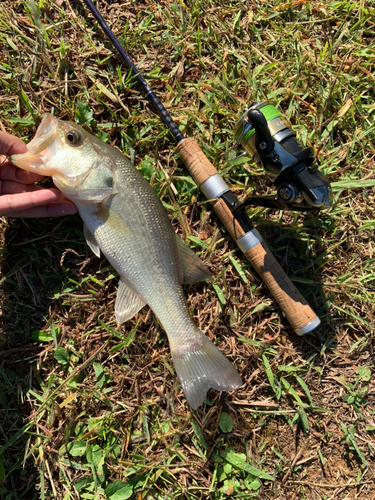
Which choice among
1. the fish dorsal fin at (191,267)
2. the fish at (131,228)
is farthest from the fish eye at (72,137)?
the fish dorsal fin at (191,267)

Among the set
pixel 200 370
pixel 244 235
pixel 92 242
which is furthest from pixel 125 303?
pixel 244 235

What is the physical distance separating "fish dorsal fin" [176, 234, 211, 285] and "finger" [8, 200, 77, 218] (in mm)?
871

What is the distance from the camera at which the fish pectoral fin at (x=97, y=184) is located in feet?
8.26

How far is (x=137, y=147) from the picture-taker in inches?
119

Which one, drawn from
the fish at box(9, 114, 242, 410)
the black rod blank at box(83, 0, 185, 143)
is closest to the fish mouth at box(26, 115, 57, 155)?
the fish at box(9, 114, 242, 410)

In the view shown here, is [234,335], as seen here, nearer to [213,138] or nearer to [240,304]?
[240,304]

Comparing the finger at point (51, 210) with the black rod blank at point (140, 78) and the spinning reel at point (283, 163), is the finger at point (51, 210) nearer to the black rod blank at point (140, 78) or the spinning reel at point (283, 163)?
the black rod blank at point (140, 78)

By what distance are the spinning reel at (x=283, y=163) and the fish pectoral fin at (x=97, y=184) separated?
101 cm

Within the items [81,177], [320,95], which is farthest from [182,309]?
[320,95]

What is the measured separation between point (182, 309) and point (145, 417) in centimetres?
93

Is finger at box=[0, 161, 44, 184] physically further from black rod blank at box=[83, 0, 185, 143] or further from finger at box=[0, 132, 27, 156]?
black rod blank at box=[83, 0, 185, 143]

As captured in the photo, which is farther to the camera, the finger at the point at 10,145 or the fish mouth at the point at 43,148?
the finger at the point at 10,145

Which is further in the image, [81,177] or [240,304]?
[240,304]

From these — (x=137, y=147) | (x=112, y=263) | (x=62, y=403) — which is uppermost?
(x=137, y=147)
